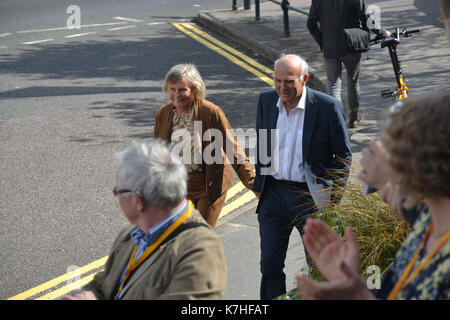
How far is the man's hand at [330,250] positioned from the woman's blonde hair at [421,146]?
310 mm

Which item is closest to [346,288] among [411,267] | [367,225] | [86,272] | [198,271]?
[411,267]

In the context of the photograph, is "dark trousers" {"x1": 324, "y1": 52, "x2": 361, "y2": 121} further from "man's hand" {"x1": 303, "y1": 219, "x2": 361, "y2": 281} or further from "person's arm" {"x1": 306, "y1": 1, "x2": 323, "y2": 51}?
"man's hand" {"x1": 303, "y1": 219, "x2": 361, "y2": 281}

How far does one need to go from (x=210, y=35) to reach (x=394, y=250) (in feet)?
34.6

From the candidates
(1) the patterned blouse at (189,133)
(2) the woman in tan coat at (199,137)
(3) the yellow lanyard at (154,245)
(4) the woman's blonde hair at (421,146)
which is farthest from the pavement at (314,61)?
(3) the yellow lanyard at (154,245)

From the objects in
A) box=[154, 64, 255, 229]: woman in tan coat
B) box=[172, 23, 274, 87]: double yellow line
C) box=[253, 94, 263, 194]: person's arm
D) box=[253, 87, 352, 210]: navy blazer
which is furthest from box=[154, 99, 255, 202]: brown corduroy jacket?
box=[172, 23, 274, 87]: double yellow line

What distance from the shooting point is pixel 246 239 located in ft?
20.1

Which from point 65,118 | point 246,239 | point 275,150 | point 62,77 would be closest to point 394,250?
point 275,150

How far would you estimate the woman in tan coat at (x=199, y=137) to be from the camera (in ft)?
17.0

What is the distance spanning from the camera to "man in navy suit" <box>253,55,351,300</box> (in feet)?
15.7

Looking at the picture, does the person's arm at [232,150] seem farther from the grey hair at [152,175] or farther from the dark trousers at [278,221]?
the grey hair at [152,175]

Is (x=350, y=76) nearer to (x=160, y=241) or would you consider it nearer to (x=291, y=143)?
(x=291, y=143)

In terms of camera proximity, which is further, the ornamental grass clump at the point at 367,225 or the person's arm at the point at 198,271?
the ornamental grass clump at the point at 367,225

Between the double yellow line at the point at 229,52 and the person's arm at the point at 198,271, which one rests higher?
the double yellow line at the point at 229,52
